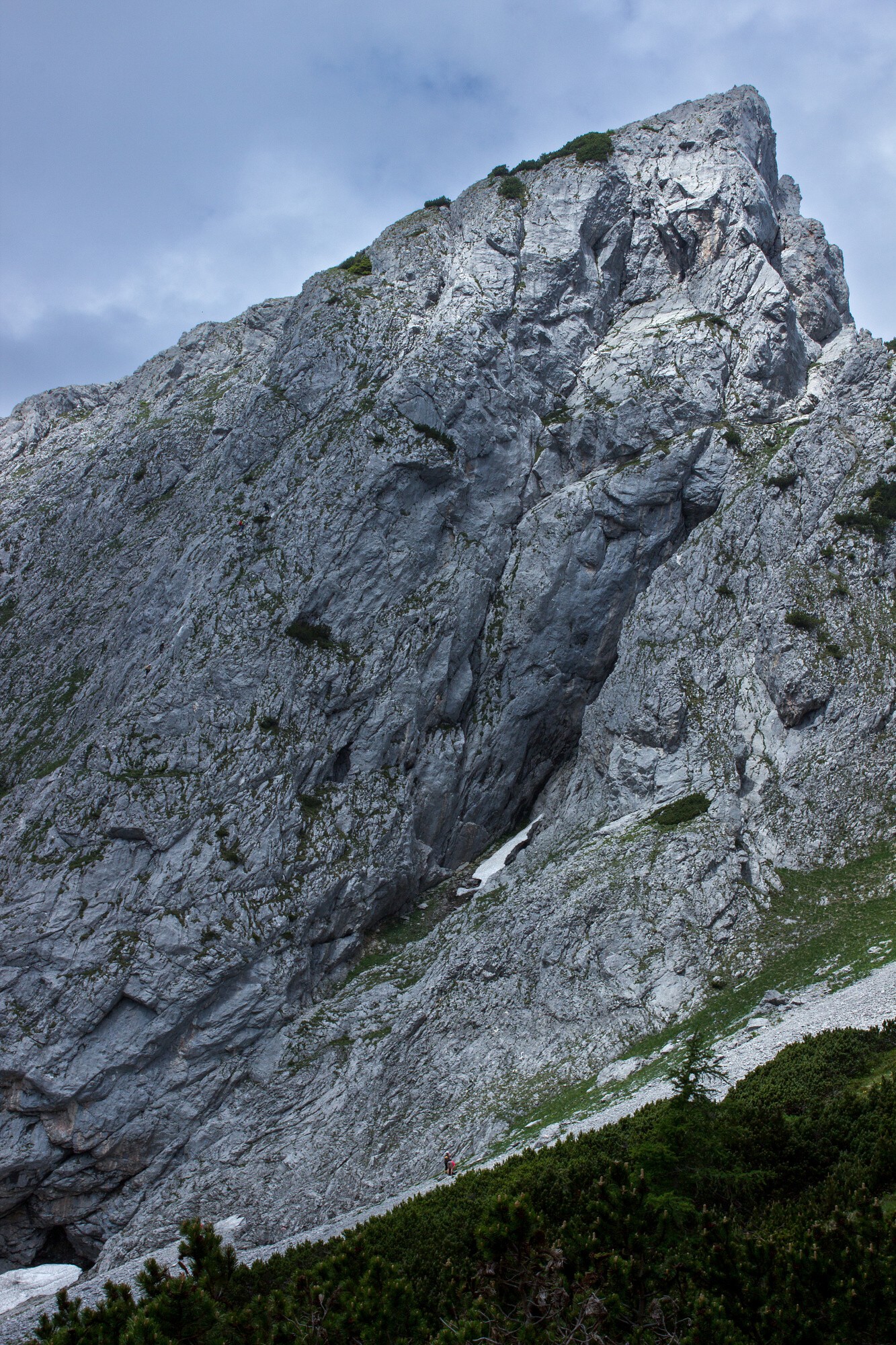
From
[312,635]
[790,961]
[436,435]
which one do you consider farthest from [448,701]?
[790,961]

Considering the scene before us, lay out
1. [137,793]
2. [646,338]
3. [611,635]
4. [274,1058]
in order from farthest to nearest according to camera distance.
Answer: [646,338] < [611,635] < [137,793] < [274,1058]

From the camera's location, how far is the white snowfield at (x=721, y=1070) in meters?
21.8

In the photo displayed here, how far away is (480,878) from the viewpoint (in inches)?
1681

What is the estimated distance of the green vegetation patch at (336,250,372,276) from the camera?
6028cm

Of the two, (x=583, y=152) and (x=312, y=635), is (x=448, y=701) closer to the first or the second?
(x=312, y=635)

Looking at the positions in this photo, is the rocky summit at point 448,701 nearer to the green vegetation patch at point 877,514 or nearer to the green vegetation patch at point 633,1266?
the green vegetation patch at point 877,514

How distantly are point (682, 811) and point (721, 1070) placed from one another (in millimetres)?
14835

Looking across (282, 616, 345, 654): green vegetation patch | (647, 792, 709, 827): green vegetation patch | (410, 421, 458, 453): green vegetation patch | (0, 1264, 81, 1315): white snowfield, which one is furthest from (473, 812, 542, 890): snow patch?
(410, 421, 458, 453): green vegetation patch

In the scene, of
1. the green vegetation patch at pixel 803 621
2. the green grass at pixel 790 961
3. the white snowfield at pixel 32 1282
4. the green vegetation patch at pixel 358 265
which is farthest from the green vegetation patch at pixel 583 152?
the white snowfield at pixel 32 1282

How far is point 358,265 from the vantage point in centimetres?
6138

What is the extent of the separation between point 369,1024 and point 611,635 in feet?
81.7

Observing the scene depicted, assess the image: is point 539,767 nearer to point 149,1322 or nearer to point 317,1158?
point 317,1158

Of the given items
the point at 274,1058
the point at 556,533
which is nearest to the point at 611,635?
the point at 556,533

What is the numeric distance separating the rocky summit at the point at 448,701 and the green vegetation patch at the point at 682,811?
182mm
